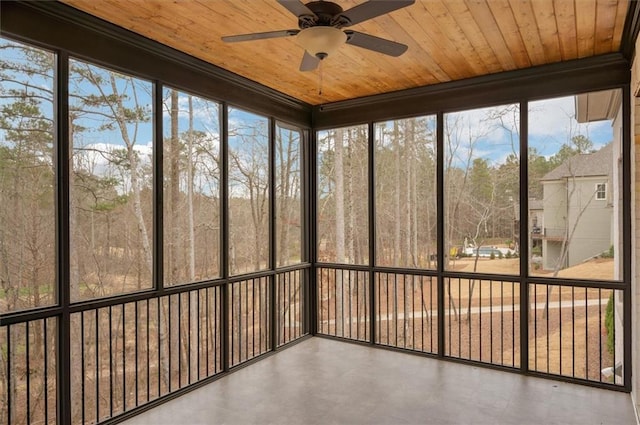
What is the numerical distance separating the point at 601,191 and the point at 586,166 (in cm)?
31

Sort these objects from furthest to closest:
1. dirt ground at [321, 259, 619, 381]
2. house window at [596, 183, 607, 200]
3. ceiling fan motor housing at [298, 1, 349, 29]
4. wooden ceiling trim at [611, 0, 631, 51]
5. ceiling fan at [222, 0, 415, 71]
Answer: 1. dirt ground at [321, 259, 619, 381]
2. house window at [596, 183, 607, 200]
3. wooden ceiling trim at [611, 0, 631, 51]
4. ceiling fan motor housing at [298, 1, 349, 29]
5. ceiling fan at [222, 0, 415, 71]

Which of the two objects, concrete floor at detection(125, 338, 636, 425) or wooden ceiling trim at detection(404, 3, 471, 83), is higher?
wooden ceiling trim at detection(404, 3, 471, 83)

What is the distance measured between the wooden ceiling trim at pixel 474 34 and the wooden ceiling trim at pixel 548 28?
14.7 inches

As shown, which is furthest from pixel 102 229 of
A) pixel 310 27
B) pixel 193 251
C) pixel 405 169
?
pixel 405 169

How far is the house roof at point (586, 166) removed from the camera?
3926mm

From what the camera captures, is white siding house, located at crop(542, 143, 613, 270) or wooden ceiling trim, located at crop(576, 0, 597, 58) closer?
wooden ceiling trim, located at crop(576, 0, 597, 58)

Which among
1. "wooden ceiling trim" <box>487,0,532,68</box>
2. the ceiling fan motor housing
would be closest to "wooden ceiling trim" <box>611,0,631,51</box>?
"wooden ceiling trim" <box>487,0,532,68</box>

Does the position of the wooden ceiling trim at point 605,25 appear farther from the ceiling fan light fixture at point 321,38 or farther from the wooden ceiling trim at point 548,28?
the ceiling fan light fixture at point 321,38

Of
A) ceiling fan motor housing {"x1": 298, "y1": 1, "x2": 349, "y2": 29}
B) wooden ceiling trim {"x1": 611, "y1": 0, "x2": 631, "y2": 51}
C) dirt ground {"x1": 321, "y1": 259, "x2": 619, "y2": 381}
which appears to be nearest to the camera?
ceiling fan motor housing {"x1": 298, "y1": 1, "x2": 349, "y2": 29}

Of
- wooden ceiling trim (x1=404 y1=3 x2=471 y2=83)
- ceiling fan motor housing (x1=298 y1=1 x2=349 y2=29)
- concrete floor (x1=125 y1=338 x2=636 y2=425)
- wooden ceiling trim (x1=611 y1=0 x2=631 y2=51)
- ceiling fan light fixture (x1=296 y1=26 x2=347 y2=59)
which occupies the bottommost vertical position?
concrete floor (x1=125 y1=338 x2=636 y2=425)

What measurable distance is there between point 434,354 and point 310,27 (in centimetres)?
354

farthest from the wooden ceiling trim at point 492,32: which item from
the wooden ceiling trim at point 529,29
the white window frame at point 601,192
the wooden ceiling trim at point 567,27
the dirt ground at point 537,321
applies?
the dirt ground at point 537,321

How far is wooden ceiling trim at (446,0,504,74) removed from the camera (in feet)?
8.80

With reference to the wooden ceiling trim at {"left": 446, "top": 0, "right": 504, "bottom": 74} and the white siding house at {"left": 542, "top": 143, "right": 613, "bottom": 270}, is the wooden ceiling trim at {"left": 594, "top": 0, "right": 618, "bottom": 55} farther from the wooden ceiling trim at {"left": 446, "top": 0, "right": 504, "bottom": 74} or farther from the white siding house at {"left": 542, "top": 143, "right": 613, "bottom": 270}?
the white siding house at {"left": 542, "top": 143, "right": 613, "bottom": 270}
